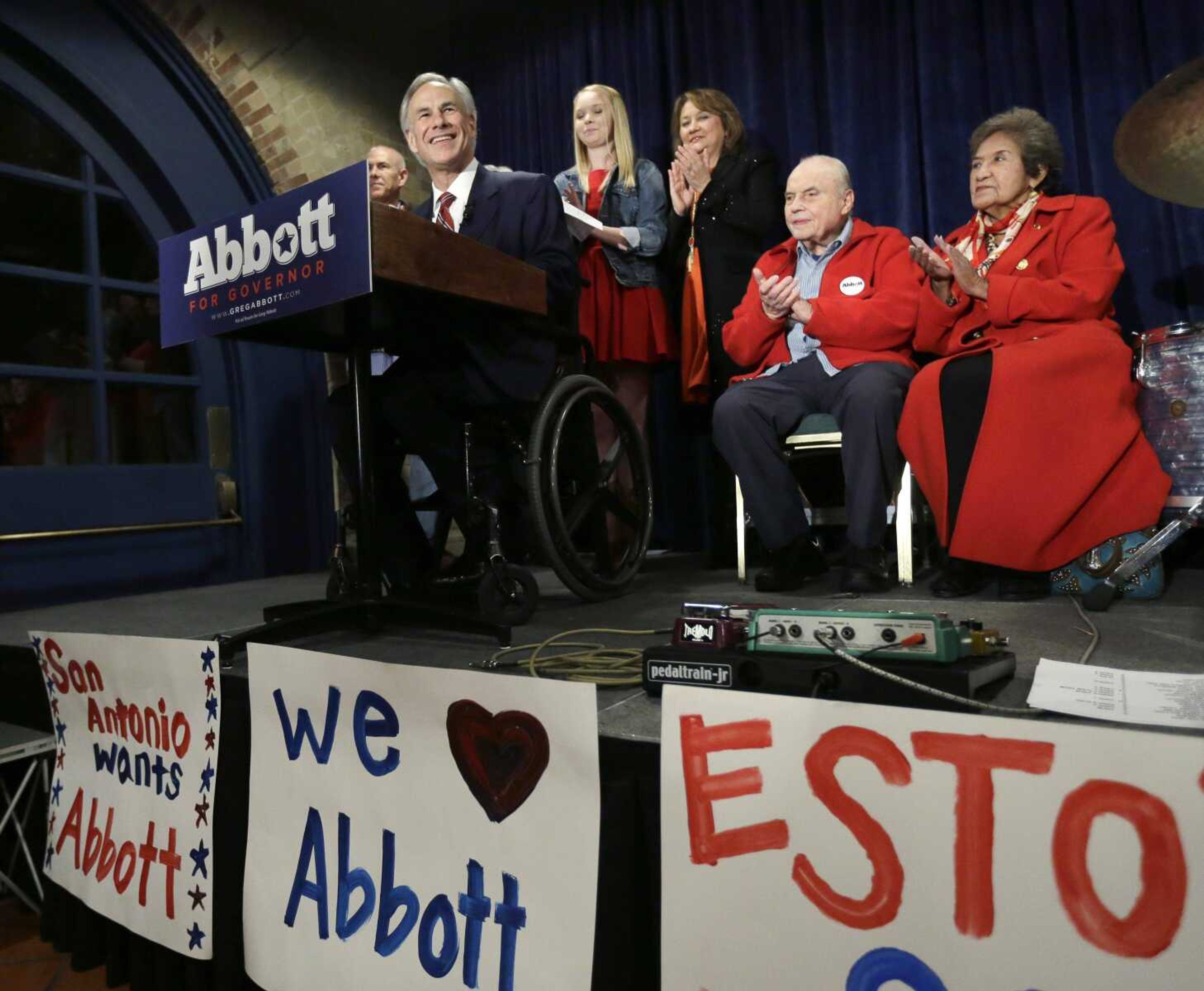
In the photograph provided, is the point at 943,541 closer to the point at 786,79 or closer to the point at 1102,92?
the point at 1102,92

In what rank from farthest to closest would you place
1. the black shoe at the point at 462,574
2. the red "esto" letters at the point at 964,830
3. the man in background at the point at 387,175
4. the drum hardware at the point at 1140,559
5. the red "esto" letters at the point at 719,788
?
the man in background at the point at 387,175 < the black shoe at the point at 462,574 < the drum hardware at the point at 1140,559 < the red "esto" letters at the point at 719,788 < the red "esto" letters at the point at 964,830

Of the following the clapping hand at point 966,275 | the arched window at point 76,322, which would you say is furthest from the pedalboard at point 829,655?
the arched window at point 76,322

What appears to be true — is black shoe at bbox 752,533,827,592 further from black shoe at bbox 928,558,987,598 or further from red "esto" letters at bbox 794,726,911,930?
red "esto" letters at bbox 794,726,911,930

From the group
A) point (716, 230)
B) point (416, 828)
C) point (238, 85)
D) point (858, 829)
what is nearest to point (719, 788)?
point (858, 829)

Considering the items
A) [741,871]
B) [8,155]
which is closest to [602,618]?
[741,871]

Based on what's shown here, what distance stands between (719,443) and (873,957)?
4.73ft

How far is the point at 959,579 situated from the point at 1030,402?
14.2 inches

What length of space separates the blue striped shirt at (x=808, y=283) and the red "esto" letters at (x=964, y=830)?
1.49m

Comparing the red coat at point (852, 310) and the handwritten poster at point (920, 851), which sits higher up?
the red coat at point (852, 310)

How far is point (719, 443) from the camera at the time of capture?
1943mm

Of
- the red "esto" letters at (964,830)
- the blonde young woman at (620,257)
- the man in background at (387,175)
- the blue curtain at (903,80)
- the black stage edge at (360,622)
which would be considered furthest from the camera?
the blonde young woman at (620,257)

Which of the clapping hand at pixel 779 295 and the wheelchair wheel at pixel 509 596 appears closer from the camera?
the wheelchair wheel at pixel 509 596

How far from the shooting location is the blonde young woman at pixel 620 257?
2.46m

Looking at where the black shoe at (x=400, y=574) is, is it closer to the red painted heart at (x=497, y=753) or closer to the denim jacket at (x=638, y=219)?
the red painted heart at (x=497, y=753)
